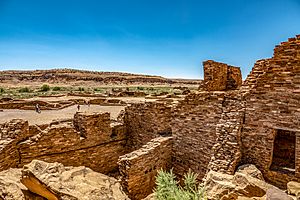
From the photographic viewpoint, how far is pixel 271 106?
539 cm

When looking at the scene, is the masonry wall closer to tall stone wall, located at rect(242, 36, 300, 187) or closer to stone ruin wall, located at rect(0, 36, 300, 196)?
stone ruin wall, located at rect(0, 36, 300, 196)

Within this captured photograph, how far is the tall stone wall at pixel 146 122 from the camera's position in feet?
26.9

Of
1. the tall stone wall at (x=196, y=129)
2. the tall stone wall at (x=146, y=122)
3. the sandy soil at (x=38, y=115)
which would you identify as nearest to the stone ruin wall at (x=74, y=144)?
the tall stone wall at (x=146, y=122)

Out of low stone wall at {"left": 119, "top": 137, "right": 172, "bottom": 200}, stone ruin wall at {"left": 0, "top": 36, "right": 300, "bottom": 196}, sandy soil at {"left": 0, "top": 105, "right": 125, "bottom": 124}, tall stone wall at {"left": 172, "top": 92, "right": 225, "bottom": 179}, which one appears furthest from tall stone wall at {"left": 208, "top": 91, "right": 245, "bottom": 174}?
sandy soil at {"left": 0, "top": 105, "right": 125, "bottom": 124}

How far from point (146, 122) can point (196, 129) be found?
7.79 feet

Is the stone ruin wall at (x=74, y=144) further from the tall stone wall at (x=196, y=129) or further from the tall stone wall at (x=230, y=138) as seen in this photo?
the tall stone wall at (x=230, y=138)

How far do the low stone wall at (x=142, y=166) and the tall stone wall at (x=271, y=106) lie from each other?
2.49 metres

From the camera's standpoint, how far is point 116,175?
862 cm

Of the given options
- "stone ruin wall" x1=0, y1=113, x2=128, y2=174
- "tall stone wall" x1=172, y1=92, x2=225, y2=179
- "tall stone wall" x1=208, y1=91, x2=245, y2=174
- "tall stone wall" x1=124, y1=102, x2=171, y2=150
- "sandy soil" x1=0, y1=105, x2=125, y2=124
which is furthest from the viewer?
"sandy soil" x1=0, y1=105, x2=125, y2=124

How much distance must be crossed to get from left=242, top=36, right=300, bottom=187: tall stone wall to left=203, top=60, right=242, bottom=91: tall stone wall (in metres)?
2.60

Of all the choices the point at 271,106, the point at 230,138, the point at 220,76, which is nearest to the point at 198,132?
the point at 230,138

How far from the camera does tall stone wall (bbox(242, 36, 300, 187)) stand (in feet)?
16.7

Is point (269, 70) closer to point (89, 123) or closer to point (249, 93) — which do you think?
point (249, 93)

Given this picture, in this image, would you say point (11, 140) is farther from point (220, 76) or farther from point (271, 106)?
point (220, 76)
